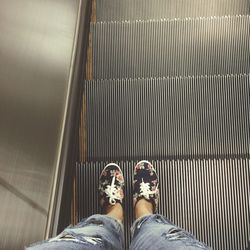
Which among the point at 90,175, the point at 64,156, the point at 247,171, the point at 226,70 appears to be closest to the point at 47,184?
the point at 64,156

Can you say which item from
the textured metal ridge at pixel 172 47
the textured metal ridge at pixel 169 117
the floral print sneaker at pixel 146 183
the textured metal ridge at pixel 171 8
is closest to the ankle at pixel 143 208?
the floral print sneaker at pixel 146 183

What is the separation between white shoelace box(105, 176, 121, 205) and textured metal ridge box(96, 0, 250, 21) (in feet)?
4.61

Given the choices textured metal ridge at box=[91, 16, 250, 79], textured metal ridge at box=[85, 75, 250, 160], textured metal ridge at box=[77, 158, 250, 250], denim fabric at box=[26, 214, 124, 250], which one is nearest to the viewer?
denim fabric at box=[26, 214, 124, 250]

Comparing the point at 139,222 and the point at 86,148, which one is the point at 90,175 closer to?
the point at 86,148

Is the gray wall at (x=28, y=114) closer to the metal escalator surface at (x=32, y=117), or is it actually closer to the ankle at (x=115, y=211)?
the metal escalator surface at (x=32, y=117)

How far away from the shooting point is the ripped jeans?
4.84ft

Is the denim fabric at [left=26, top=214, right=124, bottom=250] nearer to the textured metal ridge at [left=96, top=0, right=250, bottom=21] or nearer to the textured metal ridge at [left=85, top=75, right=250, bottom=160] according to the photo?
the textured metal ridge at [left=85, top=75, right=250, bottom=160]

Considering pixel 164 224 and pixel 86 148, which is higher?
pixel 86 148

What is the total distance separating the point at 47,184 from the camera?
1925 millimetres

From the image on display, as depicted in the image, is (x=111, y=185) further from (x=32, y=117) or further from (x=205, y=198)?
(x=32, y=117)

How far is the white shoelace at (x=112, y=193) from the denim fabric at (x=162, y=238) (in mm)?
420

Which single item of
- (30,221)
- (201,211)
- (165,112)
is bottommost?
(30,221)

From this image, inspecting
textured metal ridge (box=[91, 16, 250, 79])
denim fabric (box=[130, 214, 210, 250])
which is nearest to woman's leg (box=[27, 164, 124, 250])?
denim fabric (box=[130, 214, 210, 250])

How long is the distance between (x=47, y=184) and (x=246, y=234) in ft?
3.39
